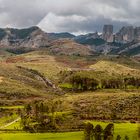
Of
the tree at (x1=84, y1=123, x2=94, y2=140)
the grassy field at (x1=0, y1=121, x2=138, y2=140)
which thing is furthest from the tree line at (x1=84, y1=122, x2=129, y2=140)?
the grassy field at (x1=0, y1=121, x2=138, y2=140)

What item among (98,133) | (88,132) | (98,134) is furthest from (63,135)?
(98,134)

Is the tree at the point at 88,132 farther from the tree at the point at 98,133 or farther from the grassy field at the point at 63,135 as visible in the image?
the grassy field at the point at 63,135

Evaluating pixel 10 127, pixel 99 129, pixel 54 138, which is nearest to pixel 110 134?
pixel 99 129

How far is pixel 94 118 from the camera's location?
187 metres

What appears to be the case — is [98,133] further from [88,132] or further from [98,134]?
[88,132]

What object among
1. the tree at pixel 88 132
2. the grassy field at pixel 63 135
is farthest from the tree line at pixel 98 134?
the grassy field at pixel 63 135

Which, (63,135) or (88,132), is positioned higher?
(88,132)

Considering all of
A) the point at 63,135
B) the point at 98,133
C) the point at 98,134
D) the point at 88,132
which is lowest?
the point at 63,135

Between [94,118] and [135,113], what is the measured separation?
20991mm

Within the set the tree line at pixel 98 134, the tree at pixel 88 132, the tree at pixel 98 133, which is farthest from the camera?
the tree at pixel 98 133

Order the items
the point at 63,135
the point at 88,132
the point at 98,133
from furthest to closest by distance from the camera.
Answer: the point at 63,135, the point at 98,133, the point at 88,132

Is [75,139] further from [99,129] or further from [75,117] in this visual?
[75,117]

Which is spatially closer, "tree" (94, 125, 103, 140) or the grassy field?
"tree" (94, 125, 103, 140)

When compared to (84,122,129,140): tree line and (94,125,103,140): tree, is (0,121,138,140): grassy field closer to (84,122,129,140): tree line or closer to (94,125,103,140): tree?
(84,122,129,140): tree line
